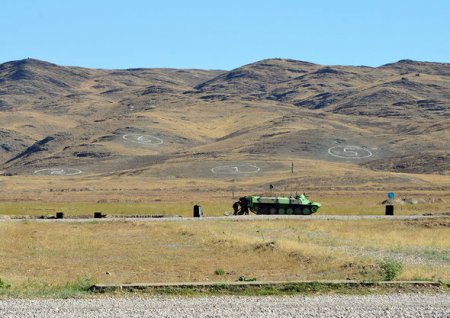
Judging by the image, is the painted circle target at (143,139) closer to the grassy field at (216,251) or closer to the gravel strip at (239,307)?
the grassy field at (216,251)

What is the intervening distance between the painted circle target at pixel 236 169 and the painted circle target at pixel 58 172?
103ft

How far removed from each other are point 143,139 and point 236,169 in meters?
55.9

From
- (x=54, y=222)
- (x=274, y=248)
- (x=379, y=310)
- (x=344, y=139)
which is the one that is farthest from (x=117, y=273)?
(x=344, y=139)

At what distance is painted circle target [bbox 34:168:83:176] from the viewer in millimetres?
154500

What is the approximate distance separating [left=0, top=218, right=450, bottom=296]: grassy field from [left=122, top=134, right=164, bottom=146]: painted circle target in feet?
458

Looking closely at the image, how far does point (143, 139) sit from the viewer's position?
631ft

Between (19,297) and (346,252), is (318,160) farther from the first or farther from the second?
(19,297)

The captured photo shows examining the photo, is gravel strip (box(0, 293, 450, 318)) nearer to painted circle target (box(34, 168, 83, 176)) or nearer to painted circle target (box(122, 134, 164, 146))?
painted circle target (box(34, 168, 83, 176))

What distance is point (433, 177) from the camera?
123875 millimetres

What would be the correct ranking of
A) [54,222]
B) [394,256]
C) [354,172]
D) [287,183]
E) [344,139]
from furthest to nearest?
[344,139] < [354,172] < [287,183] < [54,222] < [394,256]

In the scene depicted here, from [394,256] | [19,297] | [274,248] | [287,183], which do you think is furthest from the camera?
[287,183]

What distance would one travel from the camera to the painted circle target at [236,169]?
456ft

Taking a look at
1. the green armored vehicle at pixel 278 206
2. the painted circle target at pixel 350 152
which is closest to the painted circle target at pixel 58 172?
the painted circle target at pixel 350 152

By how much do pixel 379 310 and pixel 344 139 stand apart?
516 ft
